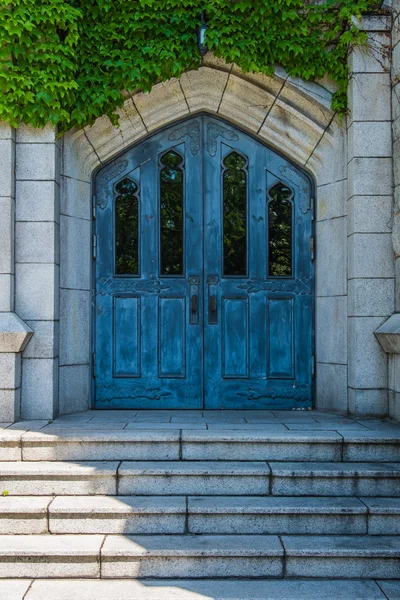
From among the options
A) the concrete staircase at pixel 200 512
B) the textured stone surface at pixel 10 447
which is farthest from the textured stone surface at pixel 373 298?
the textured stone surface at pixel 10 447

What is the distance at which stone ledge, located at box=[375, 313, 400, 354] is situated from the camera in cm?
491

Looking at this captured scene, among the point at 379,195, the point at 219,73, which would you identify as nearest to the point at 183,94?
the point at 219,73

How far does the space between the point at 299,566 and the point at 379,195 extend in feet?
10.5

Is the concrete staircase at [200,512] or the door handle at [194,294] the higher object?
the door handle at [194,294]

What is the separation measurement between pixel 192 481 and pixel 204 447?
0.33m

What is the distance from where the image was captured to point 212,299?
5.85 metres

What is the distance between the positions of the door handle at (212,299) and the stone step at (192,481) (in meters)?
1.93

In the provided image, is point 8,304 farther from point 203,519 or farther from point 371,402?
point 371,402

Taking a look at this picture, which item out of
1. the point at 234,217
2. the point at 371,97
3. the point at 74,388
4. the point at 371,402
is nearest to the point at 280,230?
the point at 234,217

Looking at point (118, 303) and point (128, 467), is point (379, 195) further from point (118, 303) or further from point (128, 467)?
point (128, 467)

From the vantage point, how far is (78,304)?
568cm

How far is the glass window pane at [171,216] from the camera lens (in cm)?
589

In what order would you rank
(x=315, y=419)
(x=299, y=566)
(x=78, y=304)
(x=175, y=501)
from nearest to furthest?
(x=299, y=566) → (x=175, y=501) → (x=315, y=419) → (x=78, y=304)

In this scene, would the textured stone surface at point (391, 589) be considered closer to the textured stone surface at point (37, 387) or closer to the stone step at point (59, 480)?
the stone step at point (59, 480)
